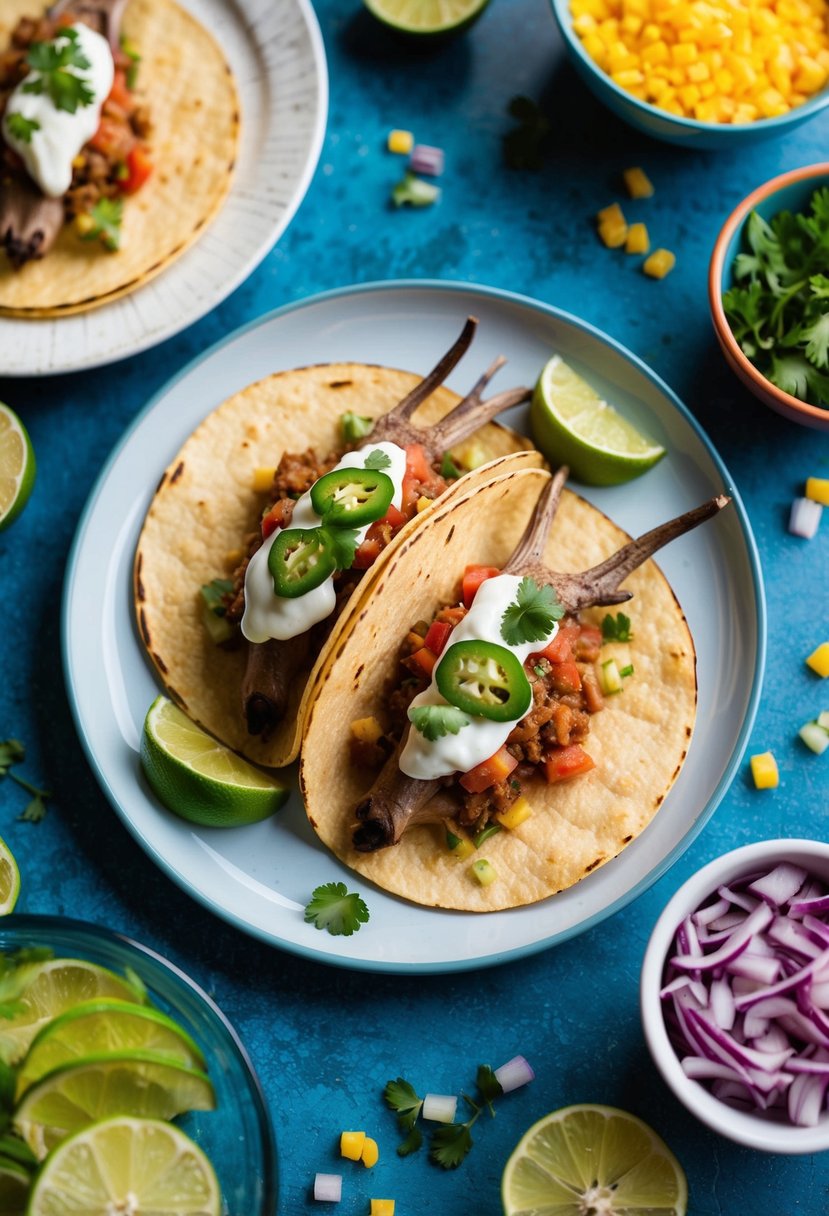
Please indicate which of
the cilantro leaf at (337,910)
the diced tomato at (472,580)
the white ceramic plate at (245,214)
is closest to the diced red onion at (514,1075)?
the cilantro leaf at (337,910)

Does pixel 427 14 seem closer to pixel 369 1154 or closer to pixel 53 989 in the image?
pixel 53 989

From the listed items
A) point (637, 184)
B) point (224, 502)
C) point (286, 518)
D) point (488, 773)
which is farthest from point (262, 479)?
point (637, 184)

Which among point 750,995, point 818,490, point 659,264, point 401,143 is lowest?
point 750,995

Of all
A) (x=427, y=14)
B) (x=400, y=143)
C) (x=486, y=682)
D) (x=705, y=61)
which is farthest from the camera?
(x=400, y=143)

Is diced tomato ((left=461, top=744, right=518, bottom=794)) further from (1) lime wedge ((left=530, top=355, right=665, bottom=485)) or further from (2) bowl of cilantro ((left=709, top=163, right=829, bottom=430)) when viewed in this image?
(2) bowl of cilantro ((left=709, top=163, right=829, bottom=430))

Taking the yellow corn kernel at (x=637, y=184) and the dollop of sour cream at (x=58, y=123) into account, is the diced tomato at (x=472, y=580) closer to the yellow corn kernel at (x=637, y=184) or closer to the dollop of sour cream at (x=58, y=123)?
the yellow corn kernel at (x=637, y=184)

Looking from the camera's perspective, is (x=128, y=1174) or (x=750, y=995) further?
(x=750, y=995)

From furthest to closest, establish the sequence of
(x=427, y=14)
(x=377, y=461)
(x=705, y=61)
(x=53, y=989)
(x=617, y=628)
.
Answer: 1. (x=427, y=14)
2. (x=705, y=61)
3. (x=617, y=628)
4. (x=377, y=461)
5. (x=53, y=989)
